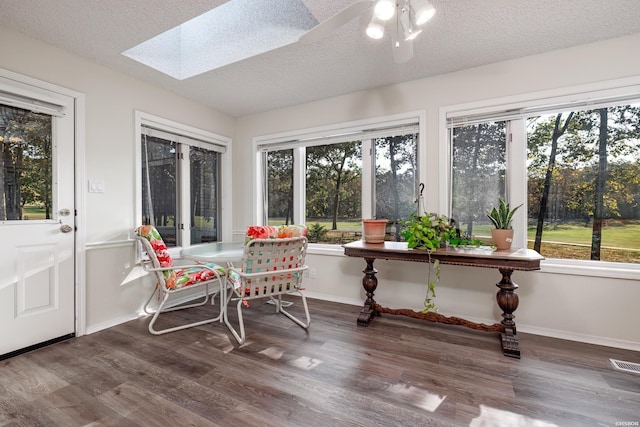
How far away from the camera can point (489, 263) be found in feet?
6.84

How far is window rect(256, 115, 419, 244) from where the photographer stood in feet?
9.89

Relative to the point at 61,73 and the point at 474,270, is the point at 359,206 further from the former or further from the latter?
the point at 61,73

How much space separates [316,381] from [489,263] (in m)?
1.46

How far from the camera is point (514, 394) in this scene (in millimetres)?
1621

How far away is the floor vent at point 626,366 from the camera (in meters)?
1.86

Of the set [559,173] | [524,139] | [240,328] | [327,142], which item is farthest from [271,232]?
[559,173]

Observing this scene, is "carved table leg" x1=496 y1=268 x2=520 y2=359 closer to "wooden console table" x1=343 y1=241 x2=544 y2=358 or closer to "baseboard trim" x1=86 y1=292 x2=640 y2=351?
"wooden console table" x1=343 y1=241 x2=544 y2=358

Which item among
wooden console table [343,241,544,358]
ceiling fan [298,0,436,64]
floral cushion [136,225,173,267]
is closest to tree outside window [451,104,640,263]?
wooden console table [343,241,544,358]

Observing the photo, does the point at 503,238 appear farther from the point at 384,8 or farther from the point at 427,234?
the point at 384,8

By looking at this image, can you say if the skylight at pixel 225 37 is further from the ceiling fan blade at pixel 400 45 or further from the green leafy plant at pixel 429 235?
the green leafy plant at pixel 429 235

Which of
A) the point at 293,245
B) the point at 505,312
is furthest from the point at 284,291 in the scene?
the point at 505,312

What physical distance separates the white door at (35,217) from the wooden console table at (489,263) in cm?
238

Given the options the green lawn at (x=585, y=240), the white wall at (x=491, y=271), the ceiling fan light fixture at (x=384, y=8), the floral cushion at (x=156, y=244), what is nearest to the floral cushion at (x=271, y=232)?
the floral cushion at (x=156, y=244)

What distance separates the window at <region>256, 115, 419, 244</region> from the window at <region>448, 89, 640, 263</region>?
51 cm
